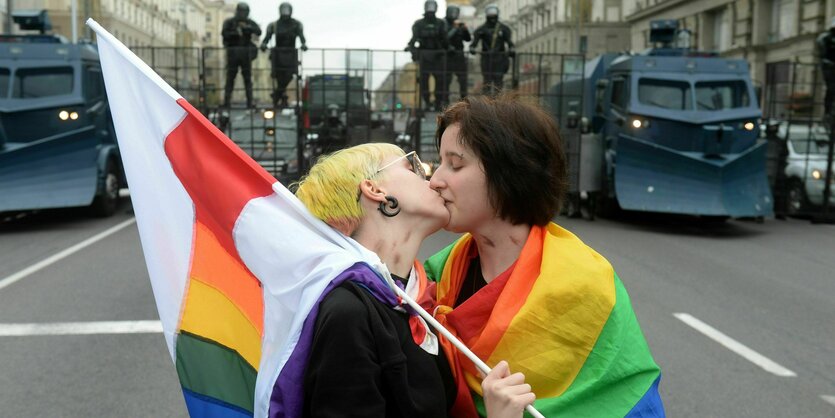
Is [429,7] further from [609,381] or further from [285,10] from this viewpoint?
[609,381]

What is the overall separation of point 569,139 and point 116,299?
433 inches

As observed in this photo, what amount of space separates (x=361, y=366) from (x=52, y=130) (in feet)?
50.3

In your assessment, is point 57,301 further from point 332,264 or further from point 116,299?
point 332,264

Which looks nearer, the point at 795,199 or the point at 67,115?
the point at 67,115

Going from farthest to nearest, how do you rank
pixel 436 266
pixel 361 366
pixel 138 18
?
pixel 138 18, pixel 436 266, pixel 361 366

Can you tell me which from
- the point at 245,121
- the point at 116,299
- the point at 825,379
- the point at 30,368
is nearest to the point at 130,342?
the point at 30,368

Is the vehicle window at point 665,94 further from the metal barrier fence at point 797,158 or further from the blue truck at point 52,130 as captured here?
the blue truck at point 52,130

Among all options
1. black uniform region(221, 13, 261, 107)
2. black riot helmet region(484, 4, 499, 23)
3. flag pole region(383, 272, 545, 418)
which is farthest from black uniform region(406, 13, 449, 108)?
flag pole region(383, 272, 545, 418)

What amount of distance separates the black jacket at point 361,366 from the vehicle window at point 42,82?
15641 mm

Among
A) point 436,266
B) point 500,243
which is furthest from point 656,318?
point 500,243

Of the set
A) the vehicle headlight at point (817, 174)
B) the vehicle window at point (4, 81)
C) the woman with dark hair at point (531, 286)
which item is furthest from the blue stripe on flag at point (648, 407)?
the vehicle headlight at point (817, 174)

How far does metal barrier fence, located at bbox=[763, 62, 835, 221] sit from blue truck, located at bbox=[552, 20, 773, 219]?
5.29 ft

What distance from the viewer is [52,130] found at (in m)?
16.3

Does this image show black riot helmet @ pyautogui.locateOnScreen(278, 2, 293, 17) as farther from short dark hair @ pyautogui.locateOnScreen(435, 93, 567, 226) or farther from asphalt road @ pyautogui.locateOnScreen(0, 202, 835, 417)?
short dark hair @ pyautogui.locateOnScreen(435, 93, 567, 226)
